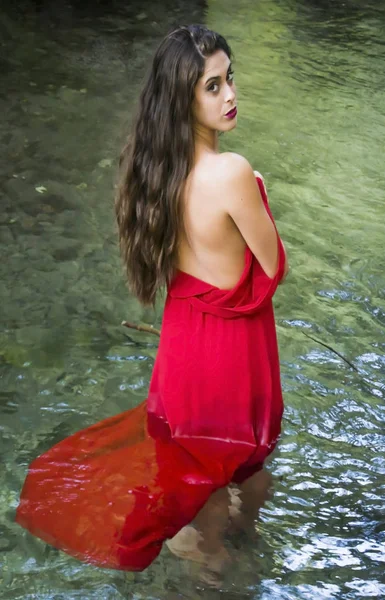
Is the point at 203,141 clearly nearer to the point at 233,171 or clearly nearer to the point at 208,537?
the point at 233,171

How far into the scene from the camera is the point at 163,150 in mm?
2197

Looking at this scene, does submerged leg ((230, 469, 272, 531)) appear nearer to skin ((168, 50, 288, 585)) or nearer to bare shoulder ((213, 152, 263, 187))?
skin ((168, 50, 288, 585))

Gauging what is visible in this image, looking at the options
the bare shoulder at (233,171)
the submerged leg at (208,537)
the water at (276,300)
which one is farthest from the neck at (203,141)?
the water at (276,300)

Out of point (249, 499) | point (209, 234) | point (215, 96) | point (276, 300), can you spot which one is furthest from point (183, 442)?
point (276, 300)

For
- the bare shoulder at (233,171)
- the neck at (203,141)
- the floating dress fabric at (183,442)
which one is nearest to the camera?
the bare shoulder at (233,171)

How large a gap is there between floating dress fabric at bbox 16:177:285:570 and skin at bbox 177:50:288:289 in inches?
2.3

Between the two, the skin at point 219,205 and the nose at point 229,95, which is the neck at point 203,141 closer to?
the skin at point 219,205

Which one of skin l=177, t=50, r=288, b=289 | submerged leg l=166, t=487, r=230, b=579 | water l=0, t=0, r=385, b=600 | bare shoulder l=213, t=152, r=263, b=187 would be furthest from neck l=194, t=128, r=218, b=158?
water l=0, t=0, r=385, b=600

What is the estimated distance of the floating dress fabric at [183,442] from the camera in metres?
2.33

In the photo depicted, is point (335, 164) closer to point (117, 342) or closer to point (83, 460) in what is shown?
point (117, 342)

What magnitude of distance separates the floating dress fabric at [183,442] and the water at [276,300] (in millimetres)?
347

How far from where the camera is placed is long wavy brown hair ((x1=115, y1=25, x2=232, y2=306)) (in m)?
2.15

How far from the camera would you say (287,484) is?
3.15 meters

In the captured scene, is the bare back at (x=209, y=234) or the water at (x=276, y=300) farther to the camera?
the water at (x=276, y=300)
